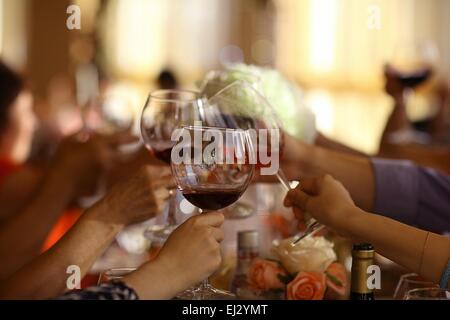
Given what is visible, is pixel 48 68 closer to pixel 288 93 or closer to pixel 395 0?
pixel 395 0

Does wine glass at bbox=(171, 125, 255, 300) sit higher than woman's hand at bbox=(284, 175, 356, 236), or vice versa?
→ wine glass at bbox=(171, 125, 255, 300)

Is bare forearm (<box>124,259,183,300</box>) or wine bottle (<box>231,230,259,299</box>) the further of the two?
wine bottle (<box>231,230,259,299</box>)

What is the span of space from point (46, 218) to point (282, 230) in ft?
2.19

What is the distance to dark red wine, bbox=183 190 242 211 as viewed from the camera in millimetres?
1058

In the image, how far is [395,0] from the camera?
24.7 feet

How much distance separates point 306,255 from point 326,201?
0.13 metres

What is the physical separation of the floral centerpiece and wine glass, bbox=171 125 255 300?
0.63 feet

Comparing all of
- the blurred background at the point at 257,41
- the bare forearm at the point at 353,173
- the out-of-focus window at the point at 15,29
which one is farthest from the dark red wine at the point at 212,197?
the out-of-focus window at the point at 15,29

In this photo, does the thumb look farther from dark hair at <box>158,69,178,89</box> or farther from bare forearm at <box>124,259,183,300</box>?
dark hair at <box>158,69,178,89</box>

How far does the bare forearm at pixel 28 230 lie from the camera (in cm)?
192

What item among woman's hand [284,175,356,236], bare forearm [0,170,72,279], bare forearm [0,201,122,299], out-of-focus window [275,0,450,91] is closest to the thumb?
woman's hand [284,175,356,236]

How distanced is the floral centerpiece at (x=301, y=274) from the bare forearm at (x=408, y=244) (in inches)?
6.3

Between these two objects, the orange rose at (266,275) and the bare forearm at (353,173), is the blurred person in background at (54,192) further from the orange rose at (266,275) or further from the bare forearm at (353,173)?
the orange rose at (266,275)
